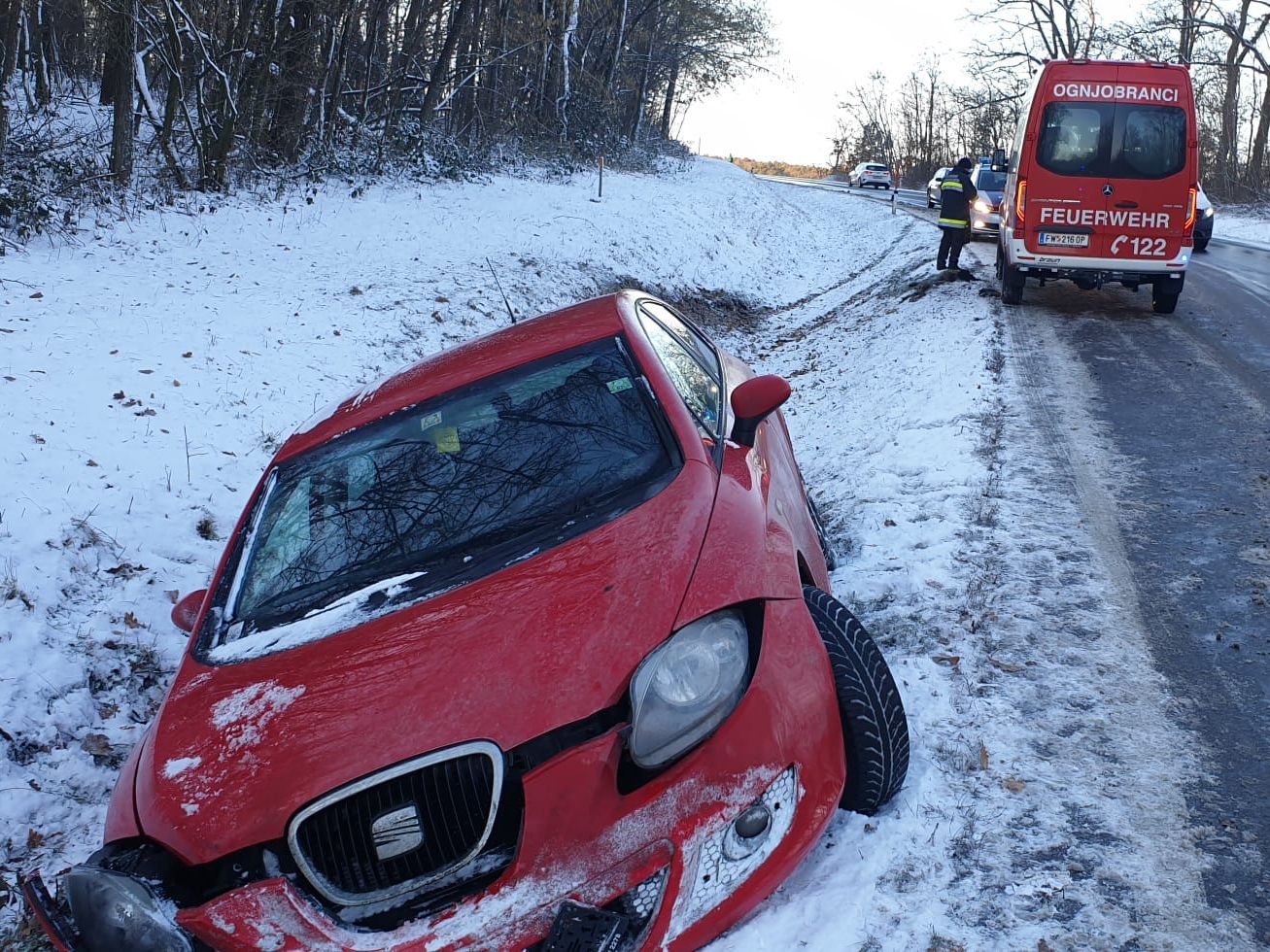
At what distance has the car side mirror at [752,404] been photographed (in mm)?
3422

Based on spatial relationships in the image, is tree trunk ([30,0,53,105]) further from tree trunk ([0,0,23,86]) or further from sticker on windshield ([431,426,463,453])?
sticker on windshield ([431,426,463,453])

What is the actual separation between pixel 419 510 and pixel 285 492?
2.26 ft

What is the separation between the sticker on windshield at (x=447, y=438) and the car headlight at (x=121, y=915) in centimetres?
160

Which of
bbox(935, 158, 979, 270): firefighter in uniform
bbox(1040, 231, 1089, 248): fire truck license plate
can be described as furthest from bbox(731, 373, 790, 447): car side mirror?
bbox(935, 158, 979, 270): firefighter in uniform

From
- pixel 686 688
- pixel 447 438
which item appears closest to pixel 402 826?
pixel 686 688

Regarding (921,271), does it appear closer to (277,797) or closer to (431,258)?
(431,258)

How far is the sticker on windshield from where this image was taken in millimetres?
3334

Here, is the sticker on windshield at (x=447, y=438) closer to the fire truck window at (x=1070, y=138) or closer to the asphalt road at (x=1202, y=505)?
the asphalt road at (x=1202, y=505)

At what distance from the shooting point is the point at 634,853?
7.18 feet

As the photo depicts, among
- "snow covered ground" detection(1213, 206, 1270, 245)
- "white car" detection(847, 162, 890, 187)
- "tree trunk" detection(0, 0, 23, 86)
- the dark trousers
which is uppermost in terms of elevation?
"white car" detection(847, 162, 890, 187)

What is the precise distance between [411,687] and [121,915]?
749mm

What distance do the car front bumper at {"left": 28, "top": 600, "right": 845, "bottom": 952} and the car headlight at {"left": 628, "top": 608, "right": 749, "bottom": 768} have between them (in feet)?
0.12

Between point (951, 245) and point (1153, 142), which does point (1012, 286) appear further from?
point (951, 245)

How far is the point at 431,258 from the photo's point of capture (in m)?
12.9
